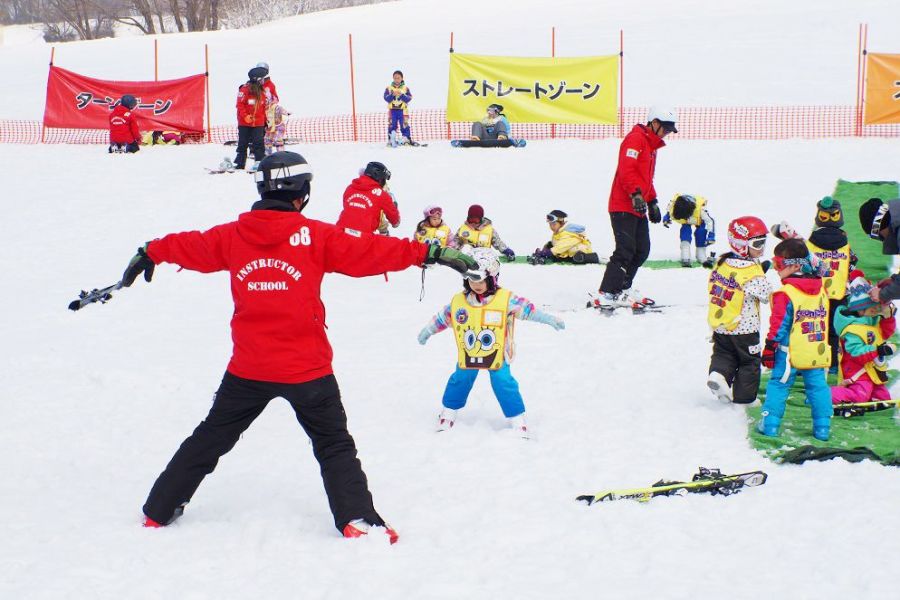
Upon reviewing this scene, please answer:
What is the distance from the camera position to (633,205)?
965 cm

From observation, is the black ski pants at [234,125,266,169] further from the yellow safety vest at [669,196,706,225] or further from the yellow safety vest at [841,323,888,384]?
the yellow safety vest at [841,323,888,384]

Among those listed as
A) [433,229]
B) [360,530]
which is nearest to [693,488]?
[360,530]

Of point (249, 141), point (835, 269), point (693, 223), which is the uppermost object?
point (249, 141)

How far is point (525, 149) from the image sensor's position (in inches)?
704

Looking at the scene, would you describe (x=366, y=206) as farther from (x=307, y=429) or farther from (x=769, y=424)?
(x=307, y=429)

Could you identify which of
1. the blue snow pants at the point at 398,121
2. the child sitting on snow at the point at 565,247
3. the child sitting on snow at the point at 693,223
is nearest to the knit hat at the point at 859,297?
the child sitting on snow at the point at 693,223

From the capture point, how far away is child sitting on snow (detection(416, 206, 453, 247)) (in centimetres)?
1220

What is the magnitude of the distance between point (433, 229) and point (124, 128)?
8.65 meters

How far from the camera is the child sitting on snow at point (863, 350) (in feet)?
24.1

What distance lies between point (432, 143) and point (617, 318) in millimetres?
9737

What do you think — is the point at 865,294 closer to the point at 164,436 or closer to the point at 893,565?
the point at 893,565

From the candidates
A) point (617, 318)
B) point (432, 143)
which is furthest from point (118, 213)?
point (617, 318)

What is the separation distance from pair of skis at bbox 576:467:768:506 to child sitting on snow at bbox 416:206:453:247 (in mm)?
6654

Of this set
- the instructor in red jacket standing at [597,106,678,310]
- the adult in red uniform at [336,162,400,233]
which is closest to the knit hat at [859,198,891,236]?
the instructor in red jacket standing at [597,106,678,310]
